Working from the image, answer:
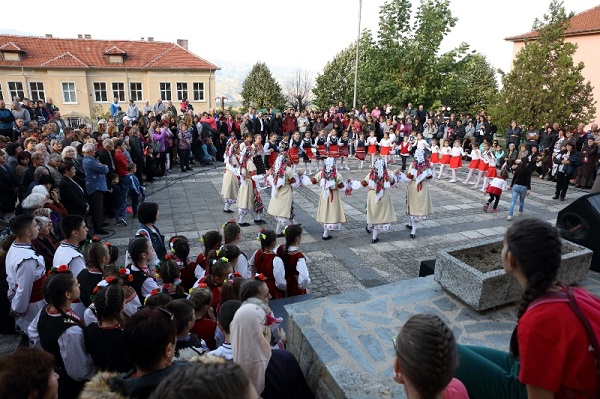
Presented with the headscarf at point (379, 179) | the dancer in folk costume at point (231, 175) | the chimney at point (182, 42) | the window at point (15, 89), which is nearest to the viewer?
the headscarf at point (379, 179)

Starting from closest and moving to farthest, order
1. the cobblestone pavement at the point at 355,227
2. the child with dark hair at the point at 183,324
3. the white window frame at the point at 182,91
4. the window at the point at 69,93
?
1. the child with dark hair at the point at 183,324
2. the cobblestone pavement at the point at 355,227
3. the window at the point at 69,93
4. the white window frame at the point at 182,91

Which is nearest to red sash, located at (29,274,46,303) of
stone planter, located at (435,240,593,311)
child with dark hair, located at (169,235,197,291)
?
child with dark hair, located at (169,235,197,291)

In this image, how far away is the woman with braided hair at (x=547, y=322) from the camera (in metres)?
1.72

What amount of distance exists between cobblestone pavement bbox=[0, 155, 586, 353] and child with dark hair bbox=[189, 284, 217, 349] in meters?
2.78

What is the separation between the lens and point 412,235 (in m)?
8.96

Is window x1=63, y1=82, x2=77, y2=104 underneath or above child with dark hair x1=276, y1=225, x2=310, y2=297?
above

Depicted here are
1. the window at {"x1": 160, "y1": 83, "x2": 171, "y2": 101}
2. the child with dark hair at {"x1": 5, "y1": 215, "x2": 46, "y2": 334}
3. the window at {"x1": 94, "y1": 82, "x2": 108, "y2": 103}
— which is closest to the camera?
the child with dark hair at {"x1": 5, "y1": 215, "x2": 46, "y2": 334}

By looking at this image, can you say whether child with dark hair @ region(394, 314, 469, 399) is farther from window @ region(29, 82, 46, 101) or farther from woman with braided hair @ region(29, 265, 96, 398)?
window @ region(29, 82, 46, 101)

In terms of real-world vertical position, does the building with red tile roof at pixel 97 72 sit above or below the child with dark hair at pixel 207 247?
above

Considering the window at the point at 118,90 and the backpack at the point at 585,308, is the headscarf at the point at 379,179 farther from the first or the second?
the window at the point at 118,90

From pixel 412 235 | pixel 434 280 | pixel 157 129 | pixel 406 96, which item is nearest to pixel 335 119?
pixel 406 96

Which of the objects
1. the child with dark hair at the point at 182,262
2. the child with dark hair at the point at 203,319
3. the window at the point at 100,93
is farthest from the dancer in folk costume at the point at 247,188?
the window at the point at 100,93

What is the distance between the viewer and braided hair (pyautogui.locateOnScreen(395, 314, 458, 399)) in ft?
5.60

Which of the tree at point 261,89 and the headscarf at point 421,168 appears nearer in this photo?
the headscarf at point 421,168
